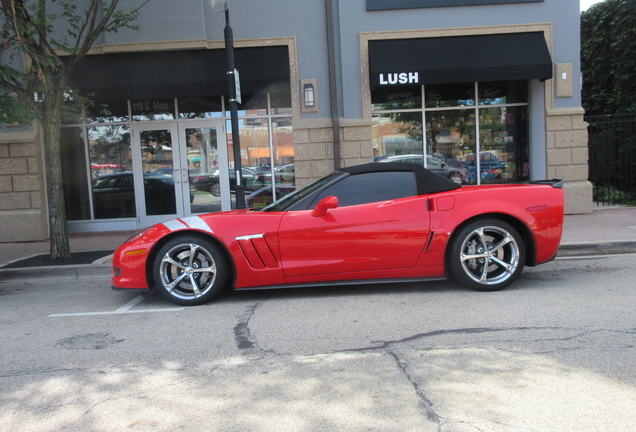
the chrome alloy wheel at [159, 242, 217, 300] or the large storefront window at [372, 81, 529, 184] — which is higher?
the large storefront window at [372, 81, 529, 184]

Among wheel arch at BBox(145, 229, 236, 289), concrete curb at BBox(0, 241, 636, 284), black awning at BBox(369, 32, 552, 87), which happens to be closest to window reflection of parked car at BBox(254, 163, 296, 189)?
black awning at BBox(369, 32, 552, 87)

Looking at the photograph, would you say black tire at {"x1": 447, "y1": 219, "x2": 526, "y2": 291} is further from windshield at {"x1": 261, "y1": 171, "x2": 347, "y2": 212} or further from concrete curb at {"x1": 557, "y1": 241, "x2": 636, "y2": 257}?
concrete curb at {"x1": 557, "y1": 241, "x2": 636, "y2": 257}

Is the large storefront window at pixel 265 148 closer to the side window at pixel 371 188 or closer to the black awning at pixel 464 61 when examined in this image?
the black awning at pixel 464 61

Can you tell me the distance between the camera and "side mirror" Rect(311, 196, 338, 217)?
515cm

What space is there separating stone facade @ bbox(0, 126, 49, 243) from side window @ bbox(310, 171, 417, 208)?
797 cm

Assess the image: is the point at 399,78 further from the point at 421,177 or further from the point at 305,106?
the point at 421,177

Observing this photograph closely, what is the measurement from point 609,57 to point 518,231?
45.1 feet

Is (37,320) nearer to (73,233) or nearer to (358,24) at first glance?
(73,233)

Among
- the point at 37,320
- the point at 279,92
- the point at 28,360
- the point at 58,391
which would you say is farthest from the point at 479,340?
the point at 279,92

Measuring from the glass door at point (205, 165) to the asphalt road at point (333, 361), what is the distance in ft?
20.4

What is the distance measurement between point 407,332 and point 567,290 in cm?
227

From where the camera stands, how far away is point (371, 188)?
18.1 ft

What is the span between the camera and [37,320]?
5.19 meters

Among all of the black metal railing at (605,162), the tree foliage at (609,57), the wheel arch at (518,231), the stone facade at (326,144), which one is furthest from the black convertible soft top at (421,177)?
the tree foliage at (609,57)
